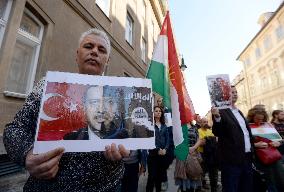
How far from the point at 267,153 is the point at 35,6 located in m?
5.40

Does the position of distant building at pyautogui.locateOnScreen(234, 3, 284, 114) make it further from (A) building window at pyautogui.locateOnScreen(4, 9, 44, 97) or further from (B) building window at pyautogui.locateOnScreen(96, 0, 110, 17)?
(A) building window at pyautogui.locateOnScreen(4, 9, 44, 97)

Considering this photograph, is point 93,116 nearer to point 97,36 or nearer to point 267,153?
point 97,36

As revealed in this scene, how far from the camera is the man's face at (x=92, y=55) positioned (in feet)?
4.94

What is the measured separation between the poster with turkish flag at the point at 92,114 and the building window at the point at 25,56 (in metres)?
3.89

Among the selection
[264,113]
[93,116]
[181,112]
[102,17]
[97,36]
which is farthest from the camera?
[102,17]

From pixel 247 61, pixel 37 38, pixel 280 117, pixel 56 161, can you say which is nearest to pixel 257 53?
pixel 247 61

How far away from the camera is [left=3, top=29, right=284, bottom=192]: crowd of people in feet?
3.79

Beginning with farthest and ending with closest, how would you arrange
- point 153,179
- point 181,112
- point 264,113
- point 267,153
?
point 153,179 → point 264,113 → point 267,153 → point 181,112

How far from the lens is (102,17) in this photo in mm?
8398

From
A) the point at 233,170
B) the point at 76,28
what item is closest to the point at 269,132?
the point at 233,170

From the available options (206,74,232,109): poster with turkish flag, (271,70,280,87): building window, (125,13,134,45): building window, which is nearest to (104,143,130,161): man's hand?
(206,74,232,109): poster with turkish flag

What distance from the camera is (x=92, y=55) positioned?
1.51m

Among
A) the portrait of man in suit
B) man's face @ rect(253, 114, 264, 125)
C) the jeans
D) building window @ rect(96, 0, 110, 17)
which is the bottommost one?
the jeans

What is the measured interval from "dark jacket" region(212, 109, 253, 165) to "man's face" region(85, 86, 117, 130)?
8.31 ft
